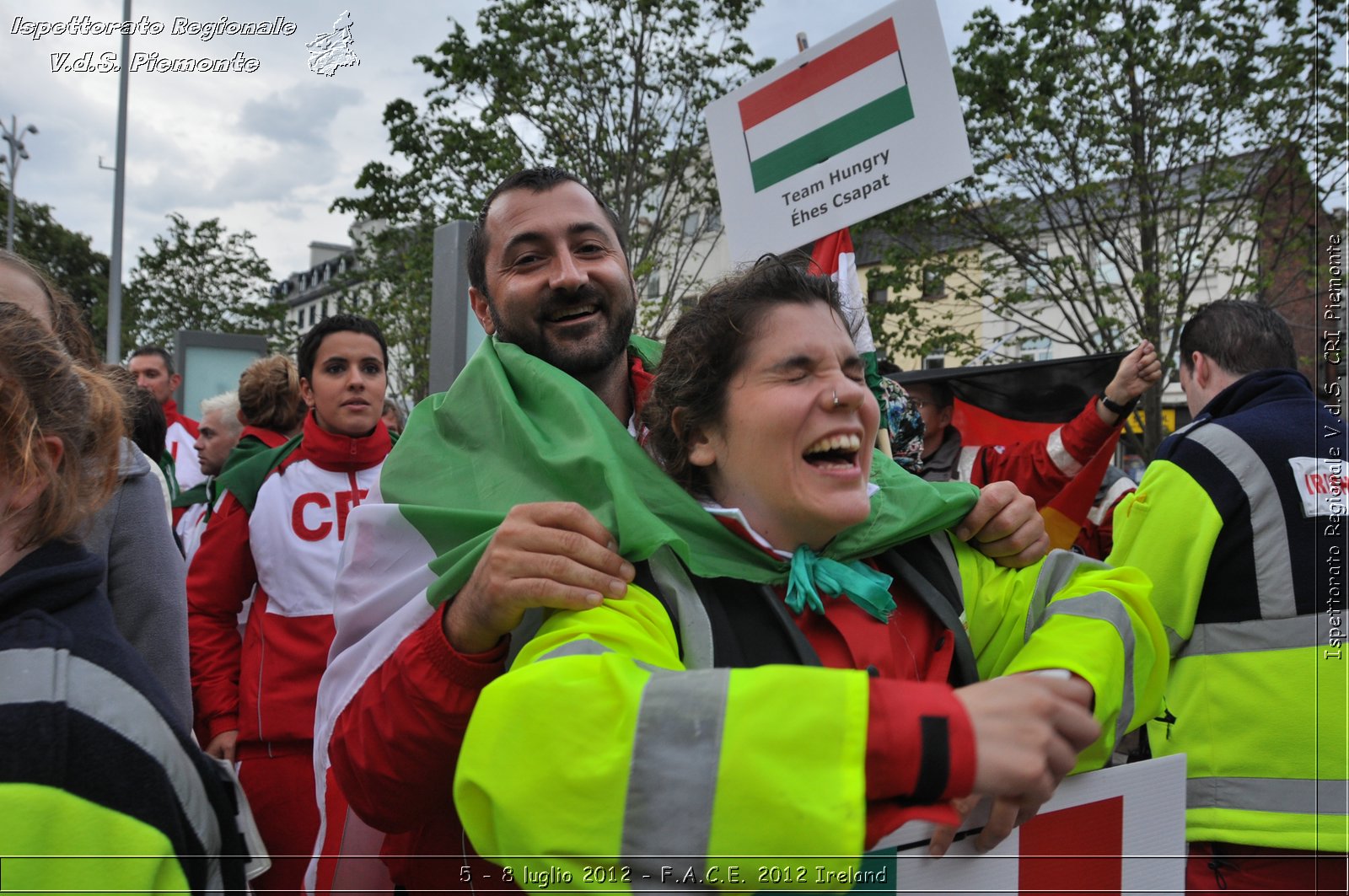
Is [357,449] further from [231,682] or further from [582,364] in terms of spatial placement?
[582,364]

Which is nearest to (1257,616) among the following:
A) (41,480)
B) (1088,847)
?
(1088,847)

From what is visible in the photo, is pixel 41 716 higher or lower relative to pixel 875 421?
lower

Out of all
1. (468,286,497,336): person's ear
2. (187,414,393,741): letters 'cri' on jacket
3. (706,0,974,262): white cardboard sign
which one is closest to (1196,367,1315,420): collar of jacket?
(706,0,974,262): white cardboard sign

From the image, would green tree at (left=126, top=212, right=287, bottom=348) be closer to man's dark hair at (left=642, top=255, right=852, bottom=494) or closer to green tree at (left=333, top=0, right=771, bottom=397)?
green tree at (left=333, top=0, right=771, bottom=397)

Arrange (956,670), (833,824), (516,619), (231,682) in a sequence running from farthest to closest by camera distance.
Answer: (231,682) → (956,670) → (516,619) → (833,824)

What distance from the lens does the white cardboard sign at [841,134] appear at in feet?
12.4

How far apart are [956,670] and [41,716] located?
4.40 ft

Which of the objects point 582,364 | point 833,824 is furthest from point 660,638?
point 582,364

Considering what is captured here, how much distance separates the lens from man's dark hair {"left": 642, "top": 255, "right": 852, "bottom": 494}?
1882 mm

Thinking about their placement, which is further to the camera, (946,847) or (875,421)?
(875,421)

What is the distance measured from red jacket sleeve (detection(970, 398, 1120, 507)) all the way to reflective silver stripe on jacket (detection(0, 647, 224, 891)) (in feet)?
10.7

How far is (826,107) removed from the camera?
4.13 metres

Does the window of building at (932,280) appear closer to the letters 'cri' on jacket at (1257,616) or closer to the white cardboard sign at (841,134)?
the white cardboard sign at (841,134)

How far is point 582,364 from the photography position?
92.5 inches
